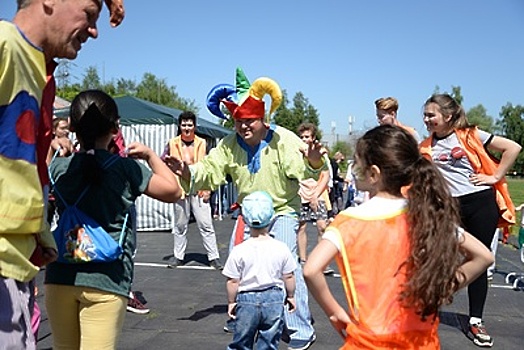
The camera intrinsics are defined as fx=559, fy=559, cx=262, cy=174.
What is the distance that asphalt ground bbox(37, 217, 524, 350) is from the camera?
14.9 feet

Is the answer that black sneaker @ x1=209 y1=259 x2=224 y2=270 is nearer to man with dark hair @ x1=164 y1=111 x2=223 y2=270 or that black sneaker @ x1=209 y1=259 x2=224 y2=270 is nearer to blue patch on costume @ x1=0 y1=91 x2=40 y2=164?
man with dark hair @ x1=164 y1=111 x2=223 y2=270

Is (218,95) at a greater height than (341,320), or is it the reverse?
(218,95)

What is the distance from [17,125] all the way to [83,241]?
3.38 feet

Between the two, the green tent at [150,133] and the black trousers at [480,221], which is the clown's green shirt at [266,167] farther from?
the green tent at [150,133]

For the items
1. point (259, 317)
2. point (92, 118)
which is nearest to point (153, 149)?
point (259, 317)

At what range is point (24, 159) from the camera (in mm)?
1502

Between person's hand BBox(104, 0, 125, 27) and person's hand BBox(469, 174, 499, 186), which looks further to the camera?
person's hand BBox(469, 174, 499, 186)

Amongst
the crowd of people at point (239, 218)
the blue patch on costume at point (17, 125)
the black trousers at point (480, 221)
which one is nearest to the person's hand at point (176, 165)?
the crowd of people at point (239, 218)

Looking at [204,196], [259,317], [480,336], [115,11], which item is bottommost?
[480,336]

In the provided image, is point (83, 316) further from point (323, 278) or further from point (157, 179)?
point (323, 278)

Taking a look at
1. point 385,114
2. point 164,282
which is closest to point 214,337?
point 164,282

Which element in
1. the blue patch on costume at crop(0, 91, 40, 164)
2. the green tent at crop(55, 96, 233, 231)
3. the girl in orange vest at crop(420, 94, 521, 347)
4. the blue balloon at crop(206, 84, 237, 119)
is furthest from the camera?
the green tent at crop(55, 96, 233, 231)

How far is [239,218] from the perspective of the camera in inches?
166

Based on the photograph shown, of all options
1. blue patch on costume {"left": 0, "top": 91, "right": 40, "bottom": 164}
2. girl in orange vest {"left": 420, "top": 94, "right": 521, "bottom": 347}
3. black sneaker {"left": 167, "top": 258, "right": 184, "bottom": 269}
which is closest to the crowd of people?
blue patch on costume {"left": 0, "top": 91, "right": 40, "bottom": 164}
